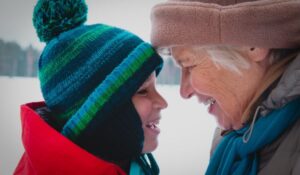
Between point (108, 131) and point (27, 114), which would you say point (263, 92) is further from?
point (27, 114)

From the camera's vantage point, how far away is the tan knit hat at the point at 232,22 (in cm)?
76

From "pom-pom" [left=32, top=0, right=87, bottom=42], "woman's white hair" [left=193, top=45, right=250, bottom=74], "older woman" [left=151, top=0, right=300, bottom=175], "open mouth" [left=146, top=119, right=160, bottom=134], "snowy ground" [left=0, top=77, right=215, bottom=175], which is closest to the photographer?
"older woman" [left=151, top=0, right=300, bottom=175]

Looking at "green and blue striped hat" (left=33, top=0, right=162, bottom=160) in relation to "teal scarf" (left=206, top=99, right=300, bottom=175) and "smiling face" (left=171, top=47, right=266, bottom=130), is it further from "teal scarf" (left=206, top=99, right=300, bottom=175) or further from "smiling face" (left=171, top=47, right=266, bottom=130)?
"teal scarf" (left=206, top=99, right=300, bottom=175)

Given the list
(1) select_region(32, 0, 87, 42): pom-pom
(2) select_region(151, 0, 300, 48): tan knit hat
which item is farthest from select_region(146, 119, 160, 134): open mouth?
(1) select_region(32, 0, 87, 42): pom-pom

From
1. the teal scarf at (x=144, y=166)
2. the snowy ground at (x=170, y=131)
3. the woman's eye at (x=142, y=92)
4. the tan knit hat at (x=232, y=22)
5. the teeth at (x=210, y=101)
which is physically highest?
the tan knit hat at (x=232, y=22)

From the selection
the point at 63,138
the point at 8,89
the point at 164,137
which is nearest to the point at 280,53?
the point at 63,138

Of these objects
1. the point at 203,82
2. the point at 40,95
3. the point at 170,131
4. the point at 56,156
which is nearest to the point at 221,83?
the point at 203,82

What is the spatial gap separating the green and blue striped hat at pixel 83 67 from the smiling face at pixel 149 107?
5 cm

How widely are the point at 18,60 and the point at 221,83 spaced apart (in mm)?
1451

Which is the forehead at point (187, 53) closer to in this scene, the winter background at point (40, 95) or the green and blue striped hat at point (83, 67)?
the green and blue striped hat at point (83, 67)

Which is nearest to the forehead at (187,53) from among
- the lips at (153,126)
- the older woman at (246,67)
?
the older woman at (246,67)

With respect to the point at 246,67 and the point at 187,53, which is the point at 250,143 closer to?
the point at 246,67

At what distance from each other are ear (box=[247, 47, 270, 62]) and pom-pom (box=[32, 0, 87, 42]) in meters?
0.60

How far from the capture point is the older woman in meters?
0.76
